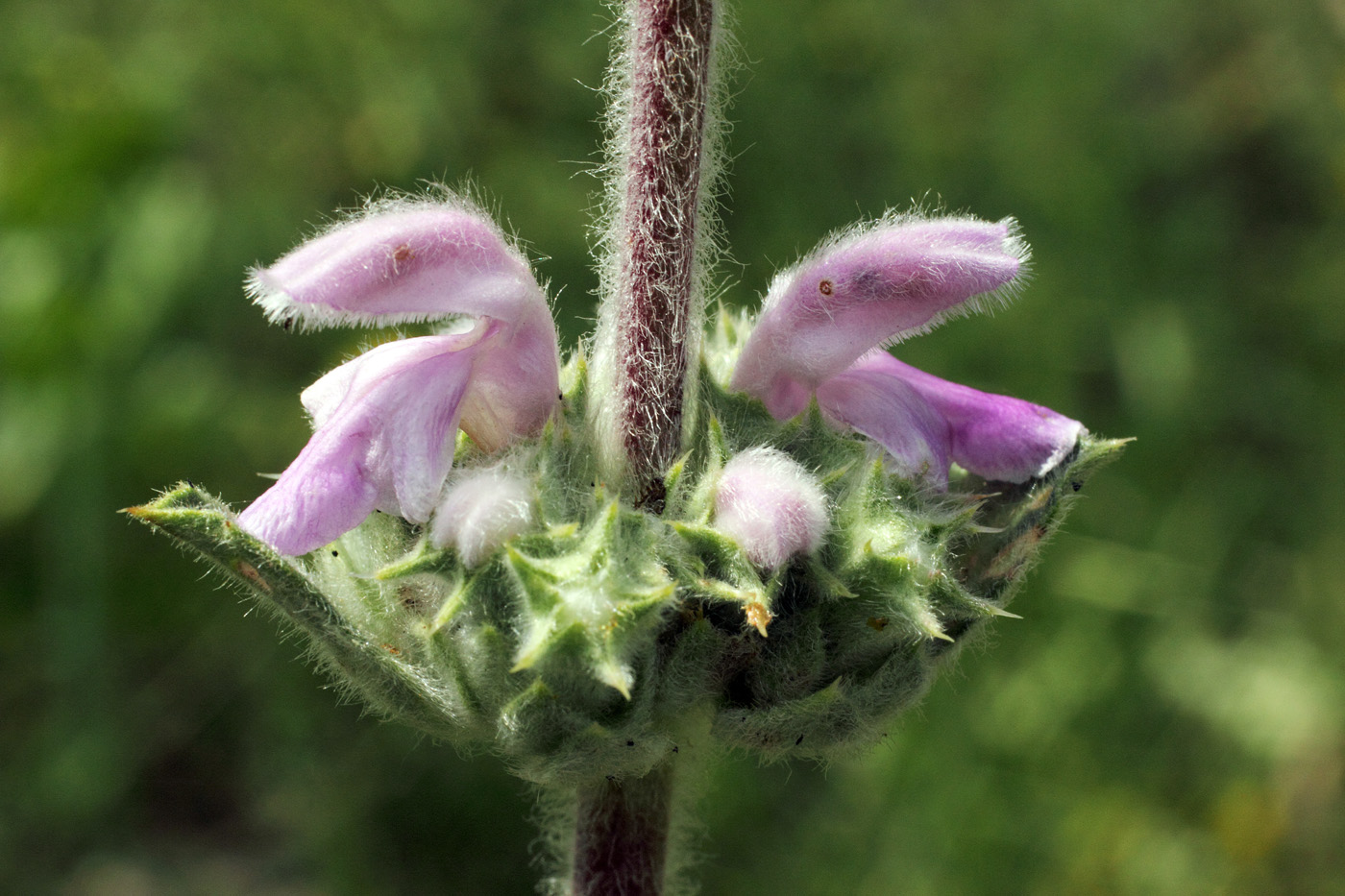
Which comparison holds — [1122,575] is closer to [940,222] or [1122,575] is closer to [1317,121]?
[1317,121]

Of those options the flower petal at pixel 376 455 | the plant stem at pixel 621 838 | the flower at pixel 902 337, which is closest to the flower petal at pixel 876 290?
the flower at pixel 902 337

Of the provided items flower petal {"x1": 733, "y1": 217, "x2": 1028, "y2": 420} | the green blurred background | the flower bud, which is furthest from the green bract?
the green blurred background

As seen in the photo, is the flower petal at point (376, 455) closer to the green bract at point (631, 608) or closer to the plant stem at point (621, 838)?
the green bract at point (631, 608)

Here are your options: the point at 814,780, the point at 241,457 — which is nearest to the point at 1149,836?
the point at 814,780

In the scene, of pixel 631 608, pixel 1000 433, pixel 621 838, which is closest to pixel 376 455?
pixel 631 608

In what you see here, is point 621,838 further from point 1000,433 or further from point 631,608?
point 1000,433
